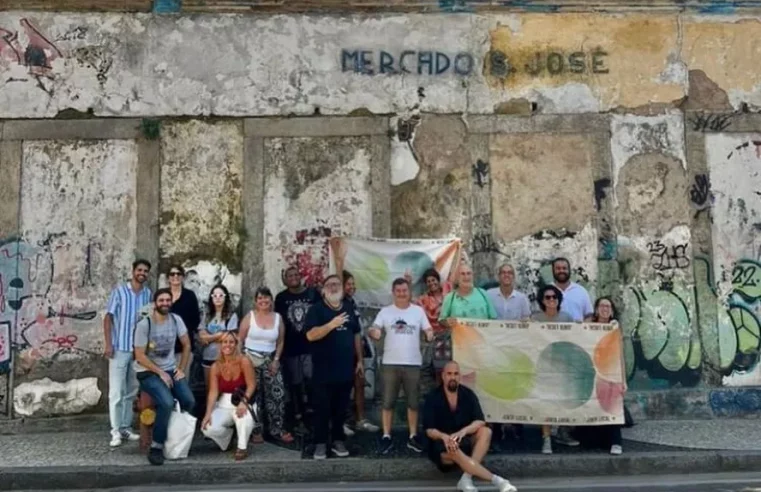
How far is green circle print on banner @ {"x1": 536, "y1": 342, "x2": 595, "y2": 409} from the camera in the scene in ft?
26.4

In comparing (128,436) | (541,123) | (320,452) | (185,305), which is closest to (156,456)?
(128,436)

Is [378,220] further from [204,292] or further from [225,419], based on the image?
[225,419]

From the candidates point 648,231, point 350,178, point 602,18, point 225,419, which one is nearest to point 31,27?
point 350,178

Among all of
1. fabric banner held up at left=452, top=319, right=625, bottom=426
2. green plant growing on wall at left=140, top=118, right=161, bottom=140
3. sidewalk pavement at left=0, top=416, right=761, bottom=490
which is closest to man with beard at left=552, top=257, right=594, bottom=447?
fabric banner held up at left=452, top=319, right=625, bottom=426

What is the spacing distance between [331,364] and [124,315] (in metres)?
2.56

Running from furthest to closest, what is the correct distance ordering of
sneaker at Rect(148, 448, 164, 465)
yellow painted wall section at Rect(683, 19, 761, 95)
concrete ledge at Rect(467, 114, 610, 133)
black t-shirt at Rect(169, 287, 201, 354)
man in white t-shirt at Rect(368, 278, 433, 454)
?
yellow painted wall section at Rect(683, 19, 761, 95) → concrete ledge at Rect(467, 114, 610, 133) → black t-shirt at Rect(169, 287, 201, 354) → man in white t-shirt at Rect(368, 278, 433, 454) → sneaker at Rect(148, 448, 164, 465)

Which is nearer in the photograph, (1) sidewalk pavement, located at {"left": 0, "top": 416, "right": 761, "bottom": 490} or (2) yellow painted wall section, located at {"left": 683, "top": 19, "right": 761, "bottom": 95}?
(1) sidewalk pavement, located at {"left": 0, "top": 416, "right": 761, "bottom": 490}

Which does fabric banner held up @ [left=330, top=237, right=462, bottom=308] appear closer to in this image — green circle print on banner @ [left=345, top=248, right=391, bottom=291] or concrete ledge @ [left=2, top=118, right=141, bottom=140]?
green circle print on banner @ [left=345, top=248, right=391, bottom=291]

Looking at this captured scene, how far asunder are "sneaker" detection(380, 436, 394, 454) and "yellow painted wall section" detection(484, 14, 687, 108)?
502cm

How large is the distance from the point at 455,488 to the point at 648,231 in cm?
485

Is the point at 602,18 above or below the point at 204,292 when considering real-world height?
above

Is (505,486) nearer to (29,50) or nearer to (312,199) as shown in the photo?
(312,199)

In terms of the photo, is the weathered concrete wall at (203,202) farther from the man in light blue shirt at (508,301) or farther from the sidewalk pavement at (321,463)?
the man in light blue shirt at (508,301)

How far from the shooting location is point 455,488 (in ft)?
22.9
